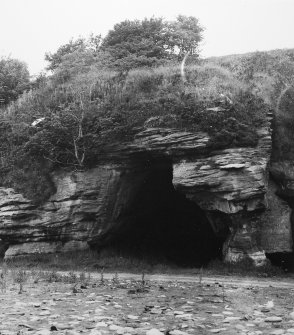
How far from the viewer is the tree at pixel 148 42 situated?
32156 millimetres

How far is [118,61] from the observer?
3184cm

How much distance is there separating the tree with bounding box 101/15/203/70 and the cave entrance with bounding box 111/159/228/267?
9.89 m

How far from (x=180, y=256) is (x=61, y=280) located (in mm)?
11280

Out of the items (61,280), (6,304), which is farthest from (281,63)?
(6,304)

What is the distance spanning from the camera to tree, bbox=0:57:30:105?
1166 inches

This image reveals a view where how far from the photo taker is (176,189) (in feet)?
65.9

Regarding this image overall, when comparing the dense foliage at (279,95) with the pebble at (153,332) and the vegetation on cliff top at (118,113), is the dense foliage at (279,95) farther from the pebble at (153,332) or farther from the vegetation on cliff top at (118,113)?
the pebble at (153,332)

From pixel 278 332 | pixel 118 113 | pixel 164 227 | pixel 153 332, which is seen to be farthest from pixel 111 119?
pixel 278 332

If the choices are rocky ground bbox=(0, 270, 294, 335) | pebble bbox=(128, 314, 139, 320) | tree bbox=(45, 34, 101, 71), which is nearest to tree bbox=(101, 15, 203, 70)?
tree bbox=(45, 34, 101, 71)

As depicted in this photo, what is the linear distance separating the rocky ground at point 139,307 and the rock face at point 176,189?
4660mm

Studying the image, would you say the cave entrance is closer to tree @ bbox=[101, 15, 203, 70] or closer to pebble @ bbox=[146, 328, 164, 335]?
tree @ bbox=[101, 15, 203, 70]

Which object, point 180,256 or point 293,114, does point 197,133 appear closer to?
point 293,114

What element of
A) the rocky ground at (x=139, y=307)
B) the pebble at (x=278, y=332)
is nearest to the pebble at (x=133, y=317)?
the rocky ground at (x=139, y=307)

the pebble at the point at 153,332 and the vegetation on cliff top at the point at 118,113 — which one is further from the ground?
the vegetation on cliff top at the point at 118,113
